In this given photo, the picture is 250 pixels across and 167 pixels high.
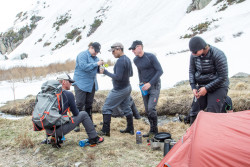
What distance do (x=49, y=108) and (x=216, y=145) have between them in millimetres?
2546

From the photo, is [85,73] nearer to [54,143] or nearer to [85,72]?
[85,72]

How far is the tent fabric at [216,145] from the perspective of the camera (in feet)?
7.71

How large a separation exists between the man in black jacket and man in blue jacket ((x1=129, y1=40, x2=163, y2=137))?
34.0 inches

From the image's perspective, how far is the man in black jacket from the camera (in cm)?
367

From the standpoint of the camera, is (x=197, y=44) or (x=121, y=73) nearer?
(x=197, y=44)

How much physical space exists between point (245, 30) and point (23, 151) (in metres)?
17.5

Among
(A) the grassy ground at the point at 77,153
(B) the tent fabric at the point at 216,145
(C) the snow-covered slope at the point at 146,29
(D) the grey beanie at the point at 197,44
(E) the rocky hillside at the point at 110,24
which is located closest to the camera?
(B) the tent fabric at the point at 216,145

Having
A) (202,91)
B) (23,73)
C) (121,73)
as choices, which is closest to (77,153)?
(121,73)

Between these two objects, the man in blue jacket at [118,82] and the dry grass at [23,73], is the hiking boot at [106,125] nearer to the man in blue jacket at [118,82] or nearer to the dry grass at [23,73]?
the man in blue jacket at [118,82]

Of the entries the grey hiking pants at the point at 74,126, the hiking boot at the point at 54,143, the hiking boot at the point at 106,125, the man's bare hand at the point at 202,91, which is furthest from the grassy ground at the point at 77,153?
the man's bare hand at the point at 202,91

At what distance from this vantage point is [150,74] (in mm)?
4812

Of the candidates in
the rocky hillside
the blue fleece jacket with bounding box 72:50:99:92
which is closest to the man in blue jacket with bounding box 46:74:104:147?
the blue fleece jacket with bounding box 72:50:99:92

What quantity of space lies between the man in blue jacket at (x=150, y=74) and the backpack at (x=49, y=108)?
1.74m

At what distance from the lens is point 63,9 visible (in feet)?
162
